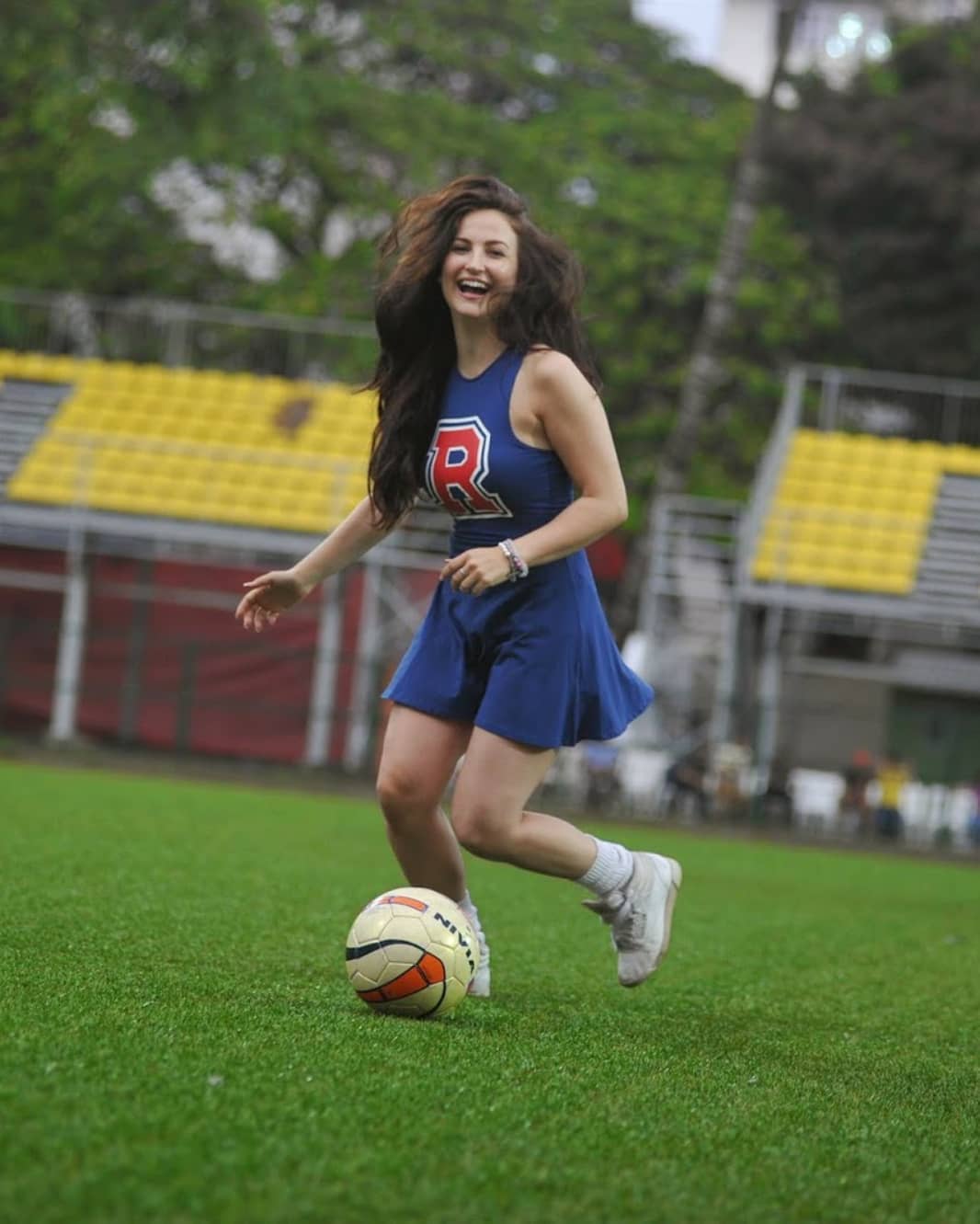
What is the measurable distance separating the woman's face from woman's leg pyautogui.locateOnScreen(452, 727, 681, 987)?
3.45 ft

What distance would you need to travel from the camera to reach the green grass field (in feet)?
9.71

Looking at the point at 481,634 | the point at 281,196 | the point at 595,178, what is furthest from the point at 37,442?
the point at 481,634

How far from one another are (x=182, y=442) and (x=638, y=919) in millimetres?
17317

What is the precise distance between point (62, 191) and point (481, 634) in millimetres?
22933

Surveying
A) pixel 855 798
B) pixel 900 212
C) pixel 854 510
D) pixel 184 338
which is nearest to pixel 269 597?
pixel 855 798

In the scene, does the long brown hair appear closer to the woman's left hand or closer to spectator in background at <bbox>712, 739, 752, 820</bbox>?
the woman's left hand

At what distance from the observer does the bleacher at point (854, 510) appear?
1977cm

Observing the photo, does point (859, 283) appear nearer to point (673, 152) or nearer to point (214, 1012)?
point (673, 152)

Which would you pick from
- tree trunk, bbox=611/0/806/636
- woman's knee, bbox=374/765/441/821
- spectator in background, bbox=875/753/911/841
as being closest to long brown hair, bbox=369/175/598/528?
woman's knee, bbox=374/765/441/821

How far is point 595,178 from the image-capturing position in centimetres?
2878

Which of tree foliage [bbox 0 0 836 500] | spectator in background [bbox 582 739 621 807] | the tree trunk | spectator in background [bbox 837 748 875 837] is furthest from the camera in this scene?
tree foliage [bbox 0 0 836 500]

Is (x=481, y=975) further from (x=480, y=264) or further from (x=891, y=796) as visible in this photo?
(x=891, y=796)

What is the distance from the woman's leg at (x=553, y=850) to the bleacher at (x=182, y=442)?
14.8m

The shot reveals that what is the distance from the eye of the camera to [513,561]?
4734 millimetres
